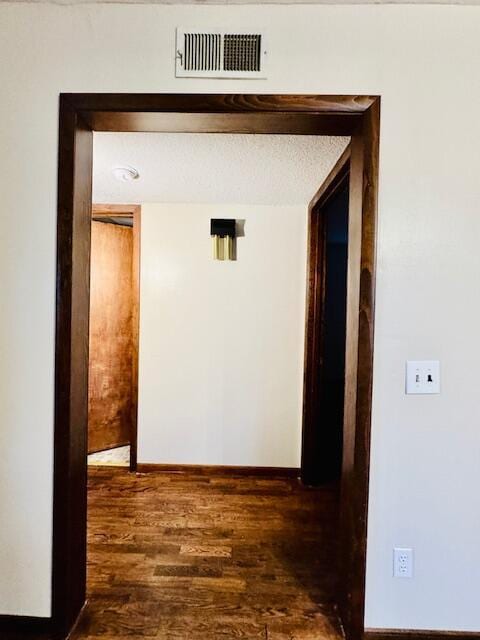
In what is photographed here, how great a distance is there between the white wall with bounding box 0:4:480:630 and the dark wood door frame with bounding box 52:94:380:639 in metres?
0.04

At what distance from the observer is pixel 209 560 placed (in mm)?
1840

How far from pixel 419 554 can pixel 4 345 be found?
1.77 metres

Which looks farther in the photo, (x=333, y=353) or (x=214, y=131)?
(x=333, y=353)

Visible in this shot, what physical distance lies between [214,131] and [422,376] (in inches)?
49.8

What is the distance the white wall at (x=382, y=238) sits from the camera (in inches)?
51.2

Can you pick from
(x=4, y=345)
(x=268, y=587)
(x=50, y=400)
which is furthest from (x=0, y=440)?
(x=268, y=587)

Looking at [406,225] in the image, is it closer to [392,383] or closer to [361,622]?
[392,383]

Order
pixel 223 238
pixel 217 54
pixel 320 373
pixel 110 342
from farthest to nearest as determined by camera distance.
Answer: pixel 110 342
pixel 223 238
pixel 320 373
pixel 217 54

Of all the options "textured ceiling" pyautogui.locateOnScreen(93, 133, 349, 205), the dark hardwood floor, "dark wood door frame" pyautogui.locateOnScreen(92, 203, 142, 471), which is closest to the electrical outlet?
the dark hardwood floor

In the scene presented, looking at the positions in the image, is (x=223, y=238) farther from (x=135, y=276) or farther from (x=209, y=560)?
→ (x=209, y=560)

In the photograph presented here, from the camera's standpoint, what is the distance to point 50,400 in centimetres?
137

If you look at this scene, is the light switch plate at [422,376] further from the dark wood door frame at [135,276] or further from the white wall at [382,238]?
the dark wood door frame at [135,276]

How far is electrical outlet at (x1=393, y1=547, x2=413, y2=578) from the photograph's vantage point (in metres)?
1.34

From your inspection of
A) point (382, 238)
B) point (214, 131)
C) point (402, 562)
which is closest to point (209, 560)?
point (402, 562)
